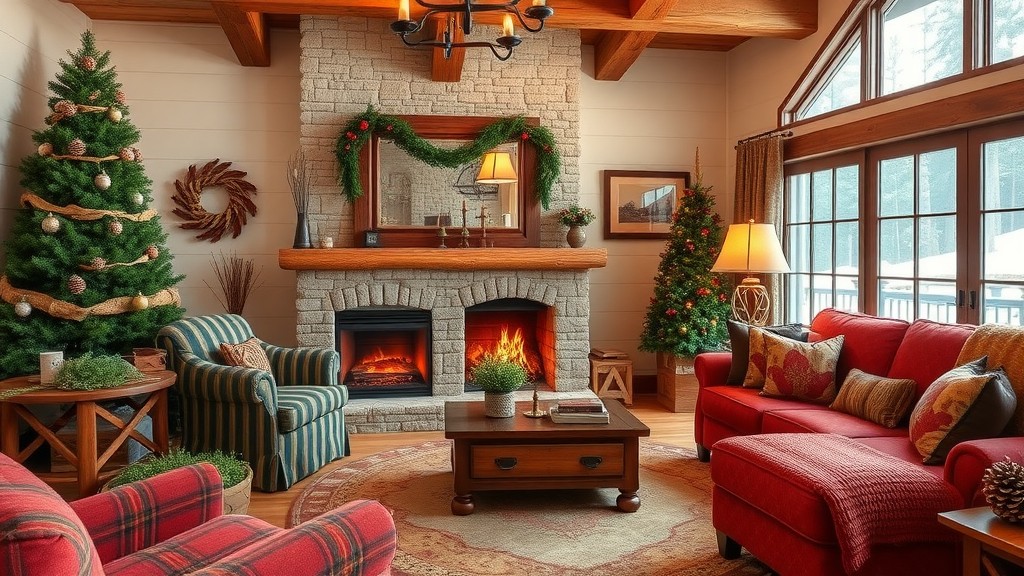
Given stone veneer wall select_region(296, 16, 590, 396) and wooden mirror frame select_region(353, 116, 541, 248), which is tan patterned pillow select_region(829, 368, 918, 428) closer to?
stone veneer wall select_region(296, 16, 590, 396)

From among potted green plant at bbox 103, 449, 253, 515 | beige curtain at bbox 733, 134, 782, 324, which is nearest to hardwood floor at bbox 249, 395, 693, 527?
potted green plant at bbox 103, 449, 253, 515

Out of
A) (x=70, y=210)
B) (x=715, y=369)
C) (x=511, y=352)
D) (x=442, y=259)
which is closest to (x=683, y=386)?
(x=511, y=352)

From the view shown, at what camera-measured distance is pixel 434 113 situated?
5.80 m

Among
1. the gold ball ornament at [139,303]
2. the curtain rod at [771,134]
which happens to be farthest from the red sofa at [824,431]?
the gold ball ornament at [139,303]

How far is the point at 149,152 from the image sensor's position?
19.3 ft

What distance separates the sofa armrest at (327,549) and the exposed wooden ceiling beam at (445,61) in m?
3.98

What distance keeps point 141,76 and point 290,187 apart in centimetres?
141

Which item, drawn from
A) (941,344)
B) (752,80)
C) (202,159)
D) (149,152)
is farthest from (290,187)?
(941,344)

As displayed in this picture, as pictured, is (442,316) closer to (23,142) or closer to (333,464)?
(333,464)

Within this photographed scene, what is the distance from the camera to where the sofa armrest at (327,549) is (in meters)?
1.51

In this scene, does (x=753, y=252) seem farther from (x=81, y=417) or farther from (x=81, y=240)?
(x=81, y=240)

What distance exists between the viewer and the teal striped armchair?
394 cm

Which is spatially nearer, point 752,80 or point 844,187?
point 844,187

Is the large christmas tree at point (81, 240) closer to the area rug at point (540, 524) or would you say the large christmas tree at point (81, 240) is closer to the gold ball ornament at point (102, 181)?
the gold ball ornament at point (102, 181)
